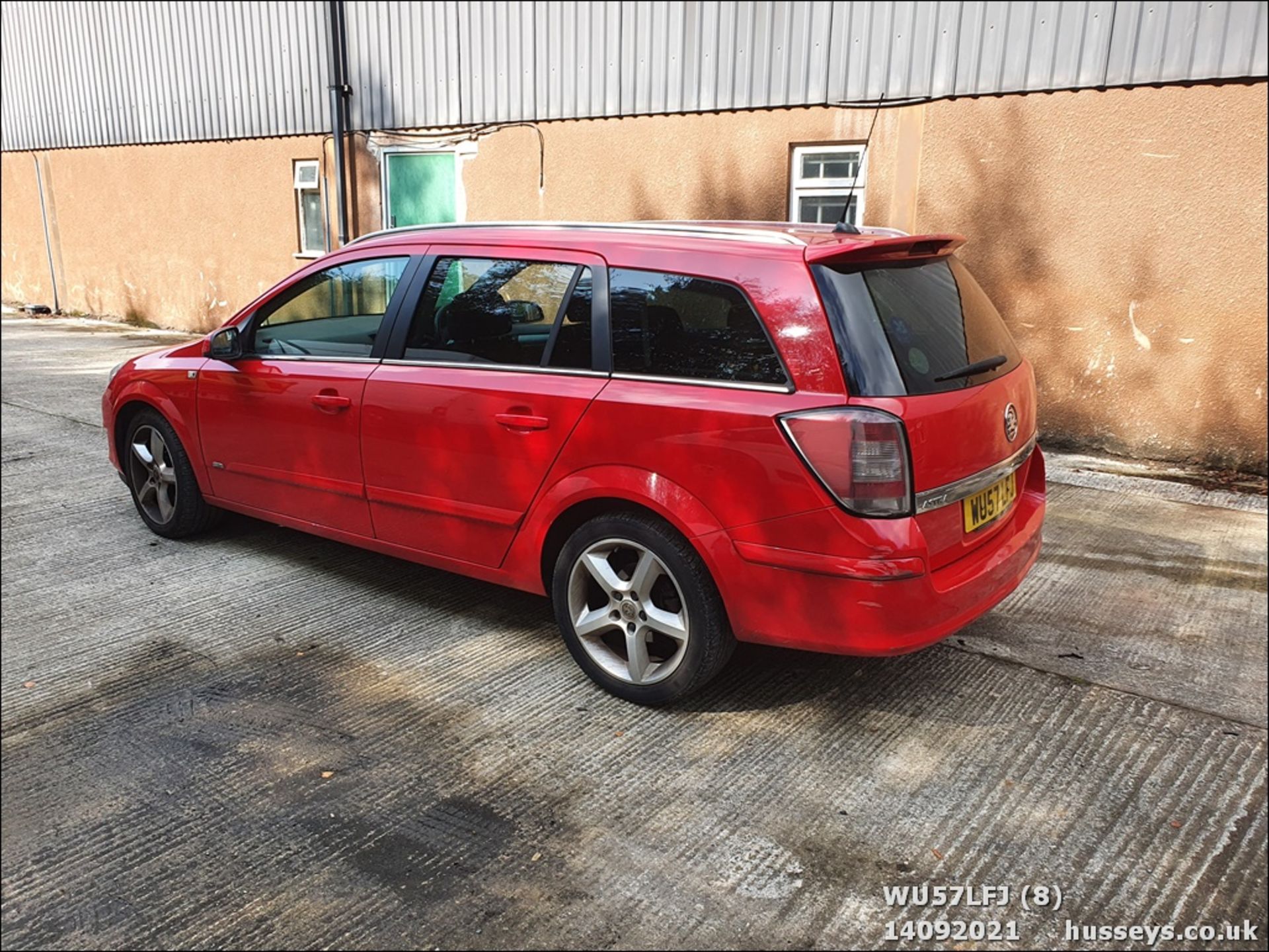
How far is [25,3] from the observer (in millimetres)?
16609

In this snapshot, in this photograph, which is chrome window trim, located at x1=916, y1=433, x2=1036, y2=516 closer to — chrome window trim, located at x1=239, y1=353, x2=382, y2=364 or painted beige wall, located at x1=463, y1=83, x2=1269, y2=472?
chrome window trim, located at x1=239, y1=353, x2=382, y2=364

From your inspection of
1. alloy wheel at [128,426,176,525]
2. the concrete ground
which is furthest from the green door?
the concrete ground

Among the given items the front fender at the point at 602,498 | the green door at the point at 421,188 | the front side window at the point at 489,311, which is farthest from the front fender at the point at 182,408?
the green door at the point at 421,188

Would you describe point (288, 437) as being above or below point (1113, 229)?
below

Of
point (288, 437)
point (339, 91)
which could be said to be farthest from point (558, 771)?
point (339, 91)

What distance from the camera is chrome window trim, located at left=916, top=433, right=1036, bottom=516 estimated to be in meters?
3.13

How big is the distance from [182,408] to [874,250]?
359 centimetres

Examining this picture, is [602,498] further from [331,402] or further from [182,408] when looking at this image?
[182,408]

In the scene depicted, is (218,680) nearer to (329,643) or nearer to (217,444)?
(329,643)

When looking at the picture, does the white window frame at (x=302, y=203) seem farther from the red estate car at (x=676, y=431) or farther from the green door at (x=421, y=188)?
the red estate car at (x=676, y=431)

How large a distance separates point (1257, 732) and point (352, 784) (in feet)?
10.3

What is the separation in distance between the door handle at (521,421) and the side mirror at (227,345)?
177 cm

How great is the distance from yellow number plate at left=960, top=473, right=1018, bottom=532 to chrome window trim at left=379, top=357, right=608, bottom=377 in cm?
134

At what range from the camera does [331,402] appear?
14.3ft
